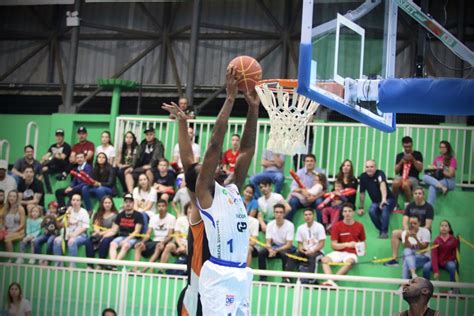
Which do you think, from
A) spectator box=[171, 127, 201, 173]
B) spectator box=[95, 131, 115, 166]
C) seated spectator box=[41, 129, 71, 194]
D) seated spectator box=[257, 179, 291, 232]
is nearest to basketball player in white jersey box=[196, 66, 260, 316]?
seated spectator box=[257, 179, 291, 232]

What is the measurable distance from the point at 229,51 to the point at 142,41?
214cm

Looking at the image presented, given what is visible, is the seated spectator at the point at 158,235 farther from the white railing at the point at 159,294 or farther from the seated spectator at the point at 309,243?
the seated spectator at the point at 309,243

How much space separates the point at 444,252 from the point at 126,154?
228 inches

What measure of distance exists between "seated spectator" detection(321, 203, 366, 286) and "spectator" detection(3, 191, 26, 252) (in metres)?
5.12

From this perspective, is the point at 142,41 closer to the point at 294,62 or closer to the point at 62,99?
the point at 62,99

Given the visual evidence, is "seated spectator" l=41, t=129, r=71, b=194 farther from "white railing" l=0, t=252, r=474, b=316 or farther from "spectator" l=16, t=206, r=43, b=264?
"white railing" l=0, t=252, r=474, b=316

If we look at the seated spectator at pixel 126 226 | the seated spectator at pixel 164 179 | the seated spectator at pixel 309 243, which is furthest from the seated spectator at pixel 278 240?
the seated spectator at pixel 164 179

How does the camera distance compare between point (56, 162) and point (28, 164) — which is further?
point (56, 162)

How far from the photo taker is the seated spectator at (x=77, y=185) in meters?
15.2

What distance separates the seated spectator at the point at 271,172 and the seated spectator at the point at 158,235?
1.41 m

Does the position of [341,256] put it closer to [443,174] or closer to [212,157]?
[443,174]

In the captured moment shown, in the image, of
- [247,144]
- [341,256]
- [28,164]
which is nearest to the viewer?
[247,144]

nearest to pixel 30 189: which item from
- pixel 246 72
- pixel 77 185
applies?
pixel 77 185

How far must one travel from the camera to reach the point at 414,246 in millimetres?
12500
